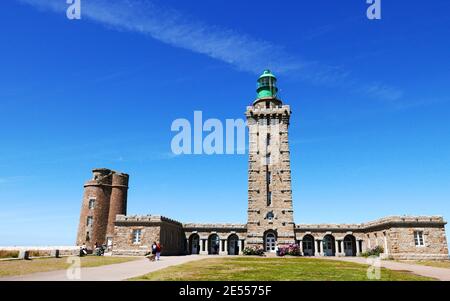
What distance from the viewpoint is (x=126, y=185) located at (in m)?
47.7

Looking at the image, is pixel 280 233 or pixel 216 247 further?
pixel 216 247

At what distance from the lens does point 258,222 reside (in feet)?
144

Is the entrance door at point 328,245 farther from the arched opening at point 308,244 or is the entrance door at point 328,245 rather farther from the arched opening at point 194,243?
the arched opening at point 194,243

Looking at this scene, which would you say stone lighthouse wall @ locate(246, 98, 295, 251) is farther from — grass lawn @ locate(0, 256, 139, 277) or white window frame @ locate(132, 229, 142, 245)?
grass lawn @ locate(0, 256, 139, 277)

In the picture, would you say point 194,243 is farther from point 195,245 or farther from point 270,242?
point 270,242

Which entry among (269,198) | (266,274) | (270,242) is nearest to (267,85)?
(269,198)

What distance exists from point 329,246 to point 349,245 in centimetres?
262

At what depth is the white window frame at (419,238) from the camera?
35.6m

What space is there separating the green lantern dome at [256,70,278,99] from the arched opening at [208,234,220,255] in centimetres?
2072

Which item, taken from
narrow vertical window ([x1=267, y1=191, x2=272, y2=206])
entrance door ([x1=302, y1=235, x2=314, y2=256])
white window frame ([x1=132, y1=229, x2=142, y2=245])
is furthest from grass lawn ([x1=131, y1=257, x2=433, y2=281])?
entrance door ([x1=302, y1=235, x2=314, y2=256])

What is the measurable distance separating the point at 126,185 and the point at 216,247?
50.1 ft
